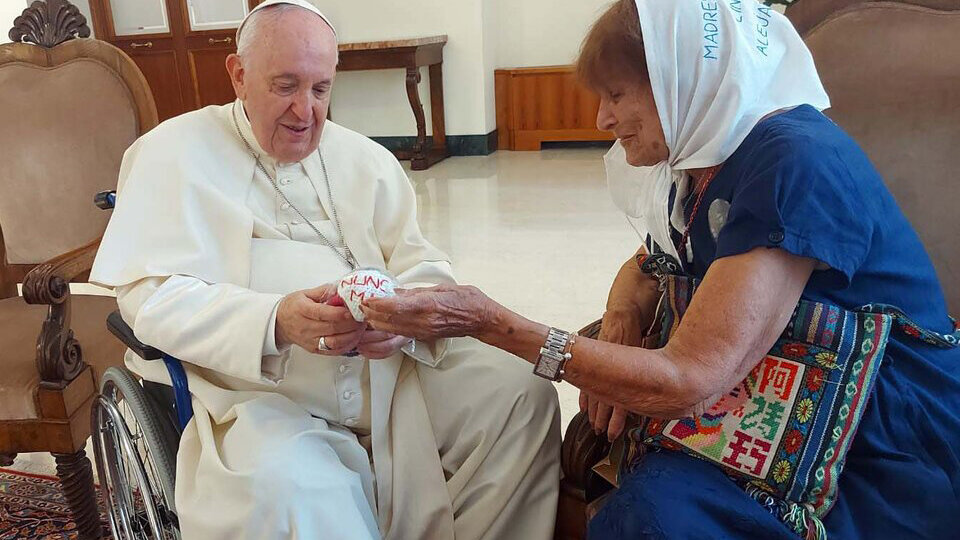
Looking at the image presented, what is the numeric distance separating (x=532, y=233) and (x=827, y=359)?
11.6 ft

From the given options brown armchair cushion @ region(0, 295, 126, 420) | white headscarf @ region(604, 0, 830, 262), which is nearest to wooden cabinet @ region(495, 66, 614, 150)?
brown armchair cushion @ region(0, 295, 126, 420)

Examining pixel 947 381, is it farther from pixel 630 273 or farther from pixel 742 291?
pixel 630 273

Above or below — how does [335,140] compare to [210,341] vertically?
above

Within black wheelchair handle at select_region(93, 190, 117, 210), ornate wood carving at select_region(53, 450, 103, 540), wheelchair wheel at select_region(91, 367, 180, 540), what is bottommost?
ornate wood carving at select_region(53, 450, 103, 540)

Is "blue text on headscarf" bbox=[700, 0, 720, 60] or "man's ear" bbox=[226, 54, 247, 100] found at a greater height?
"blue text on headscarf" bbox=[700, 0, 720, 60]

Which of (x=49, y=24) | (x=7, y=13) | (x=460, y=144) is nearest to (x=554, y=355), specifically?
(x=49, y=24)

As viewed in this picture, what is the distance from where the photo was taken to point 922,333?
3.83 ft

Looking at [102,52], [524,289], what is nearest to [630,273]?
[102,52]

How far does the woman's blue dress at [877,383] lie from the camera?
1065 mm

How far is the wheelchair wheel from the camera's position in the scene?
55.4 inches

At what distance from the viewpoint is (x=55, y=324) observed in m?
1.78

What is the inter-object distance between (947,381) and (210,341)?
4.17 ft

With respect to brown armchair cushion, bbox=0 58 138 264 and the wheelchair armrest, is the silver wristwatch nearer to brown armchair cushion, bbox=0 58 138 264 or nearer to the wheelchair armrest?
the wheelchair armrest

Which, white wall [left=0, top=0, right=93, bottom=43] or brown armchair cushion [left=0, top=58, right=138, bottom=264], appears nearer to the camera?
brown armchair cushion [left=0, top=58, right=138, bottom=264]
